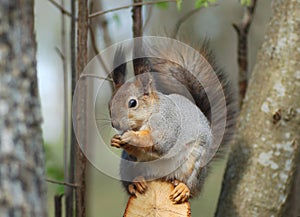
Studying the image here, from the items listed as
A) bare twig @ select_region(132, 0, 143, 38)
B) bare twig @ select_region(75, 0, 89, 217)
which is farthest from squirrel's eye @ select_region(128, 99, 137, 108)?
bare twig @ select_region(132, 0, 143, 38)

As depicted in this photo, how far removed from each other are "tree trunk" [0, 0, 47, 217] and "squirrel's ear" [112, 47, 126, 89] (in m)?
0.61

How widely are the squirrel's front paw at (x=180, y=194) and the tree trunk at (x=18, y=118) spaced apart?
659 mm

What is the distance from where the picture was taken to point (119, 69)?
1637 mm

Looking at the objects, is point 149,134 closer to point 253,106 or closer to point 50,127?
point 253,106

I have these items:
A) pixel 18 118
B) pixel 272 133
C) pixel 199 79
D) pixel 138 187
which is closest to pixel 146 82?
pixel 138 187

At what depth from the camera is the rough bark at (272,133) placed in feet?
6.54

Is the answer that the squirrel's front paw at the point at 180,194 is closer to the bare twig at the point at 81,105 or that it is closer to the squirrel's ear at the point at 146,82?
the squirrel's ear at the point at 146,82

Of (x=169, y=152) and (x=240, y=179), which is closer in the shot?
(x=169, y=152)

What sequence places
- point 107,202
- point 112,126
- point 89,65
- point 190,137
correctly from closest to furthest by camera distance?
point 112,126
point 190,137
point 89,65
point 107,202

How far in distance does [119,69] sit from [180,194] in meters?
0.35

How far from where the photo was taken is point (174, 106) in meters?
1.74

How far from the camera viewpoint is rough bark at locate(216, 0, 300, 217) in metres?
1.99

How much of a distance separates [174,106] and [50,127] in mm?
3314

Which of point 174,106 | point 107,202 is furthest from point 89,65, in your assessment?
point 107,202
